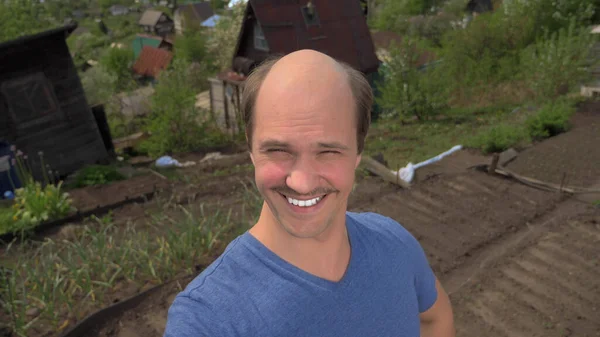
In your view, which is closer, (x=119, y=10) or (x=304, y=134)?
(x=304, y=134)

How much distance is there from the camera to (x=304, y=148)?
1453mm

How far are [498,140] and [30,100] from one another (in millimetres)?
10801

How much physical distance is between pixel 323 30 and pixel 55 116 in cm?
931

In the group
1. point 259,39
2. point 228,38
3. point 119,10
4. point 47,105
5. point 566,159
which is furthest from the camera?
point 119,10

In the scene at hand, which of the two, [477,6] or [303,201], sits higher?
[303,201]

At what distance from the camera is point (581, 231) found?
235 inches

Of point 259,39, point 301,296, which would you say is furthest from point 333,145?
point 259,39

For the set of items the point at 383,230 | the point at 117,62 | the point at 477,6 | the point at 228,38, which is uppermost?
the point at 383,230

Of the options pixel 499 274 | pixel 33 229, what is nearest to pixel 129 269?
pixel 33 229

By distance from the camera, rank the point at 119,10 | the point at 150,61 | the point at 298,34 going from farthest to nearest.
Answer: the point at 119,10 < the point at 150,61 < the point at 298,34

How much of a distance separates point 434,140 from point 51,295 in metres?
10.2

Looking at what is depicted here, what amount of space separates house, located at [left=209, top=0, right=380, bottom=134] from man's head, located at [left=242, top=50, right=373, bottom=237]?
15033mm

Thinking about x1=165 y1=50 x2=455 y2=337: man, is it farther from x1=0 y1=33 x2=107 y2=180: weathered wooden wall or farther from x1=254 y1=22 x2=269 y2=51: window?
x1=254 y1=22 x2=269 y2=51: window

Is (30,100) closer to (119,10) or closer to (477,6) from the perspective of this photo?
(477,6)
